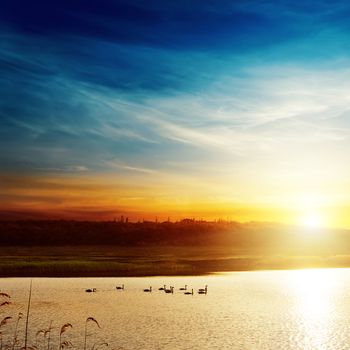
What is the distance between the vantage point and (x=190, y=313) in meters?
47.4

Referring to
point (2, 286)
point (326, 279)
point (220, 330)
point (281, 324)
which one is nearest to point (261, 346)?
point (220, 330)

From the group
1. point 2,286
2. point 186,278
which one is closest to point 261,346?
point 2,286

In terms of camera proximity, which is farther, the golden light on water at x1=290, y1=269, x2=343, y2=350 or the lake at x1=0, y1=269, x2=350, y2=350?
the golden light on water at x1=290, y1=269, x2=343, y2=350

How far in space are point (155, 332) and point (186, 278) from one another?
4288 centimetres

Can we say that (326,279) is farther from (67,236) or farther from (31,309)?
(67,236)

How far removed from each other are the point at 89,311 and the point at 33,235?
484ft

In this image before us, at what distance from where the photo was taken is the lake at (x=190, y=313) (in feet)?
115

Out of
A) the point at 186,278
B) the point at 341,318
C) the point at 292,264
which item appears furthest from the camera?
the point at 292,264

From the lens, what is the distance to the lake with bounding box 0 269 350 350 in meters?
35.1

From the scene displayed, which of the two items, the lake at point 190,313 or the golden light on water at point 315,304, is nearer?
the lake at point 190,313

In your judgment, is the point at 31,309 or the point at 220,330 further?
the point at 31,309

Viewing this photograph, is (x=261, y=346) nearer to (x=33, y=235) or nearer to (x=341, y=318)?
(x=341, y=318)

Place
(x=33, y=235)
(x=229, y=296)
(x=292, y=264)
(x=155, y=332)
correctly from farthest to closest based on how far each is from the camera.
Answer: (x=33, y=235) < (x=292, y=264) < (x=229, y=296) < (x=155, y=332)

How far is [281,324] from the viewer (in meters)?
42.1
